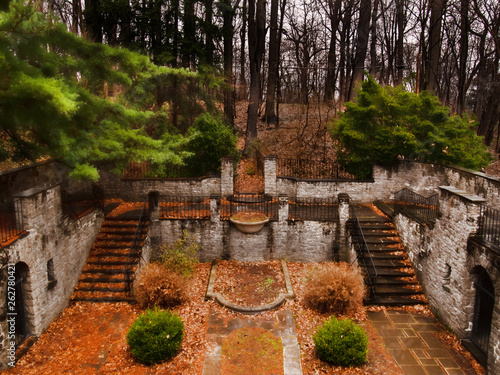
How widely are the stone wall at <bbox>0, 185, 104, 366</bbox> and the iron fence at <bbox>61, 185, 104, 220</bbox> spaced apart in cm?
47

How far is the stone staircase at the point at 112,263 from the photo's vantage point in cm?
1122

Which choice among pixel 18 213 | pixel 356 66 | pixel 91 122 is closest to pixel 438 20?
pixel 356 66

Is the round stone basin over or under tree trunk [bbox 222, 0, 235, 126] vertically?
under

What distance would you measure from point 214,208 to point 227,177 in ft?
9.43

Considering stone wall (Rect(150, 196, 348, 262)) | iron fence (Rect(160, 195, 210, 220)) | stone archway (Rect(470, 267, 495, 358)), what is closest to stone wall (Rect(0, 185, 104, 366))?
stone wall (Rect(150, 196, 348, 262))

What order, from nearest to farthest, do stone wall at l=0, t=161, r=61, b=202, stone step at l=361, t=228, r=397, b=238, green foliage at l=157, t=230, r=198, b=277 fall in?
stone wall at l=0, t=161, r=61, b=202 → green foliage at l=157, t=230, r=198, b=277 → stone step at l=361, t=228, r=397, b=238

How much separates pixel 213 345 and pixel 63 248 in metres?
5.31

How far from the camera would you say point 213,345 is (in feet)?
29.6

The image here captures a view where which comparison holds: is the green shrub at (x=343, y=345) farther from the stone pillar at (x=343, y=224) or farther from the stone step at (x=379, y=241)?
the stone pillar at (x=343, y=224)

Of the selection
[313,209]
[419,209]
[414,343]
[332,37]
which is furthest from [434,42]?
[414,343]

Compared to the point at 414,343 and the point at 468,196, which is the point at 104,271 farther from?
the point at 468,196

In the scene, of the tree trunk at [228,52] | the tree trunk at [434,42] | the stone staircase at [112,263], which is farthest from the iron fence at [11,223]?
the tree trunk at [434,42]

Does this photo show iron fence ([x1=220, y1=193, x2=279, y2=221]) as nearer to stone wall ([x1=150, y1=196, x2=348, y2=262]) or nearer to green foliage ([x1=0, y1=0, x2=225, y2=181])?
stone wall ([x1=150, y1=196, x2=348, y2=262])

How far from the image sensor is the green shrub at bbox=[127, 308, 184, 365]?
809cm
